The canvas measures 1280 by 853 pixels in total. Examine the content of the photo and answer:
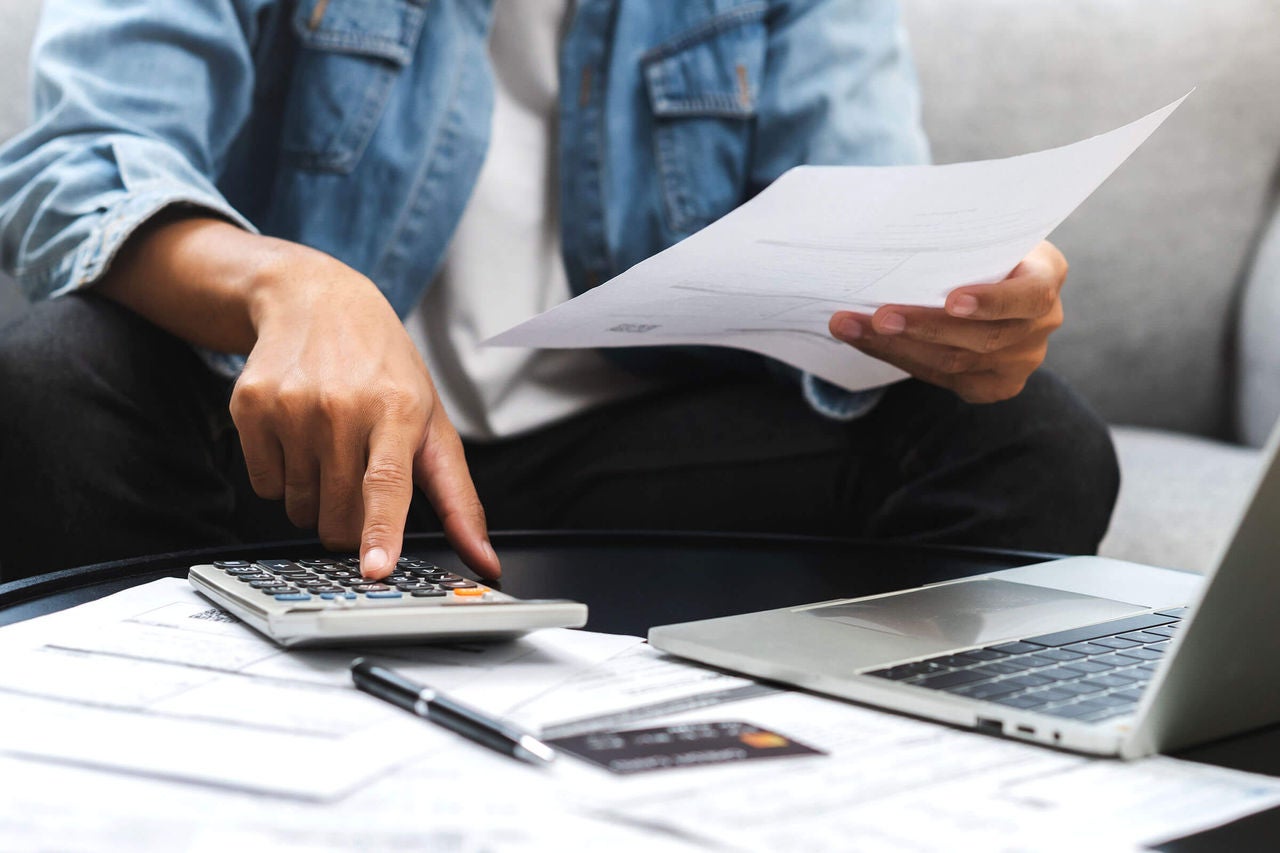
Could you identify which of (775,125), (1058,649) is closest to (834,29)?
(775,125)

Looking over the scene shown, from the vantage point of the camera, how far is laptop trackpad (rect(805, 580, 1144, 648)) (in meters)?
0.41

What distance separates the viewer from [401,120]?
0.88 metres

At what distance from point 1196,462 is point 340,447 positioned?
1004 millimetres

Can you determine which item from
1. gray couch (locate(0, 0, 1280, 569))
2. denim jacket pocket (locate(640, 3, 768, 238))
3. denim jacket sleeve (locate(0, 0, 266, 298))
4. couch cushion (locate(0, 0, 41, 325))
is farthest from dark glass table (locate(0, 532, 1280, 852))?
gray couch (locate(0, 0, 1280, 569))

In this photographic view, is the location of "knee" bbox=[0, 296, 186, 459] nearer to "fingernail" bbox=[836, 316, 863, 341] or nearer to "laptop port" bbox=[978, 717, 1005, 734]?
"fingernail" bbox=[836, 316, 863, 341]

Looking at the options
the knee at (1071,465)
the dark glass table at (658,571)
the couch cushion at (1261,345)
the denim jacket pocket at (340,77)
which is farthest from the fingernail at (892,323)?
the couch cushion at (1261,345)

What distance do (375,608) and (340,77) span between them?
0.60m

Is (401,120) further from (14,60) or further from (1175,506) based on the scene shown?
(1175,506)

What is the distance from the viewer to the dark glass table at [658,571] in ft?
1.60

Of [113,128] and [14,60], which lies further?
[14,60]

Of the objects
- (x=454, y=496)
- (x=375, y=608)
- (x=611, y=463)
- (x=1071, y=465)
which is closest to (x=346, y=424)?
(x=454, y=496)

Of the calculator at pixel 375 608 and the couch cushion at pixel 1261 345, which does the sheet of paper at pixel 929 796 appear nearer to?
the calculator at pixel 375 608

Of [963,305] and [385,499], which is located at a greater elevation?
[963,305]

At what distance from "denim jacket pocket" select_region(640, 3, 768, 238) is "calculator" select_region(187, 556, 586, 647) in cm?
57
